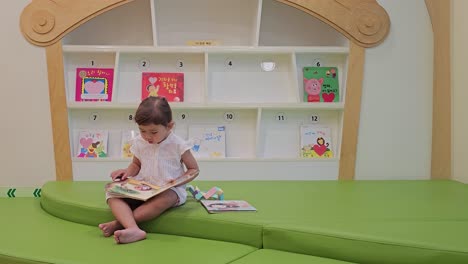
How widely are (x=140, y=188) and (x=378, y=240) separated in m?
0.93

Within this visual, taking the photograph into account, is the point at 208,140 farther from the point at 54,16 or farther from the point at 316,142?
the point at 54,16

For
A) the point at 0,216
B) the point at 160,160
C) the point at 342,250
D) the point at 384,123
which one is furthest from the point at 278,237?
the point at 384,123

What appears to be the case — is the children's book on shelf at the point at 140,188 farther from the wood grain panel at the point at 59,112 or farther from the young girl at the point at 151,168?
the wood grain panel at the point at 59,112

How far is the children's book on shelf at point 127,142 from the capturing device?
3583 millimetres

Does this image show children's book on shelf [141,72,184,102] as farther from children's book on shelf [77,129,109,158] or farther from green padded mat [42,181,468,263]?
green padded mat [42,181,468,263]

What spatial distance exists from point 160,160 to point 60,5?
5.30ft

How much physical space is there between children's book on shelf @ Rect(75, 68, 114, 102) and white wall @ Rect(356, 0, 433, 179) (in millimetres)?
1619

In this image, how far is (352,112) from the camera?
3541 millimetres

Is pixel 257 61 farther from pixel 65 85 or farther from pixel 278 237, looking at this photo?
pixel 278 237

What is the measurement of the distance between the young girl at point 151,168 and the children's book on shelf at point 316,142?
4.68 ft

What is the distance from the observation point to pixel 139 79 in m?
3.70

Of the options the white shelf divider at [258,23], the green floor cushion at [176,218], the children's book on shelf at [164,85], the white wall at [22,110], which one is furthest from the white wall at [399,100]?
the white wall at [22,110]

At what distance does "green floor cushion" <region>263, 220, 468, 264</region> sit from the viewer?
1.81 m

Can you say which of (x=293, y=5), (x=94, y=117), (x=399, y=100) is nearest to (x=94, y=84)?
(x=94, y=117)
